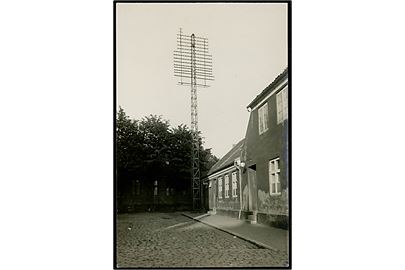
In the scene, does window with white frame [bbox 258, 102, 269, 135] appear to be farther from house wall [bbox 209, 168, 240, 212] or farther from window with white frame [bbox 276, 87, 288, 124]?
house wall [bbox 209, 168, 240, 212]

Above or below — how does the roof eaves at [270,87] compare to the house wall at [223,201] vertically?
above

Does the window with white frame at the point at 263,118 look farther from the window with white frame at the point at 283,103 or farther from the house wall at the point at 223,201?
the house wall at the point at 223,201

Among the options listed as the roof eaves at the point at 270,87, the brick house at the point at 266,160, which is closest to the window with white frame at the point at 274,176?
the brick house at the point at 266,160

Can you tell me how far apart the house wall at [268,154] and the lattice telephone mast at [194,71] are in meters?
0.19

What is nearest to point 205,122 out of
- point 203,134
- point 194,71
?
point 203,134

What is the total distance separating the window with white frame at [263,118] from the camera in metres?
2.01

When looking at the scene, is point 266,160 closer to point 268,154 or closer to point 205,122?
point 268,154

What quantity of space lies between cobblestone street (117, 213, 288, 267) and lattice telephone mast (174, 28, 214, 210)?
4.2 inches

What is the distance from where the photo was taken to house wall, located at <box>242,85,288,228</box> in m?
2.01

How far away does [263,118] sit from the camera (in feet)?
6.62
